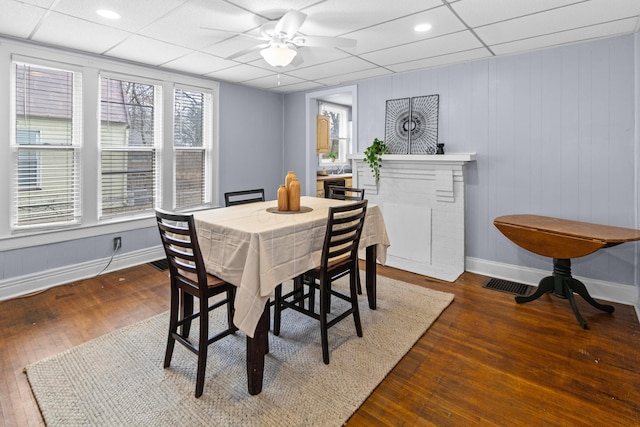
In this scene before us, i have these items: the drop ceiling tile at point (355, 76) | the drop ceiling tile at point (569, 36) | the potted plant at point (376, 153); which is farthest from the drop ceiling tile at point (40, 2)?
the drop ceiling tile at point (569, 36)

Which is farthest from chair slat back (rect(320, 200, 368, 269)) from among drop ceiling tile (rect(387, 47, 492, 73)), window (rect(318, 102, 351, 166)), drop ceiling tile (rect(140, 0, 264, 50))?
window (rect(318, 102, 351, 166))

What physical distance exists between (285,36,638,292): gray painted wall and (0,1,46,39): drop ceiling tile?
11.3 ft

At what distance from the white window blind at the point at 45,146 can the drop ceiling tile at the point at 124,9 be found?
105 cm

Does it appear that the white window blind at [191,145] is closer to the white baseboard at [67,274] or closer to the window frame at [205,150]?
the window frame at [205,150]

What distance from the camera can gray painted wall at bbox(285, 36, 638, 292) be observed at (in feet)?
9.70

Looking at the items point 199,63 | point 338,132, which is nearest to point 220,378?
point 199,63

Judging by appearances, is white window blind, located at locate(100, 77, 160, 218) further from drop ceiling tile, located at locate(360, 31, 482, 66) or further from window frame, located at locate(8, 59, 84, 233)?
drop ceiling tile, located at locate(360, 31, 482, 66)

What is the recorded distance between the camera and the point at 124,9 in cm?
239

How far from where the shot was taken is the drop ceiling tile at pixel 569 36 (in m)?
2.64

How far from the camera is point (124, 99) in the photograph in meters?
3.77

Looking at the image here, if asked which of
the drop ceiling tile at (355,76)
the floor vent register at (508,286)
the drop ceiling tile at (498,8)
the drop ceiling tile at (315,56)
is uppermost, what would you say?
the drop ceiling tile at (355,76)

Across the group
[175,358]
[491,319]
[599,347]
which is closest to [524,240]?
[491,319]

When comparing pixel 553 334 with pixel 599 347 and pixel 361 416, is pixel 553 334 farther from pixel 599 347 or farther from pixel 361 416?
pixel 361 416

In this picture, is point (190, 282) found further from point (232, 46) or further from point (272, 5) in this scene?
point (232, 46)
